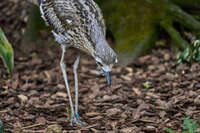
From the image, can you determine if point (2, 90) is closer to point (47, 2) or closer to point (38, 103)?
point (38, 103)

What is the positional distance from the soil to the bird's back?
1.01m

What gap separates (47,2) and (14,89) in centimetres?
151

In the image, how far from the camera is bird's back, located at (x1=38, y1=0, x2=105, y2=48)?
464 cm

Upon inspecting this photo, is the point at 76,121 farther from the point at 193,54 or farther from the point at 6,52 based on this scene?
the point at 193,54

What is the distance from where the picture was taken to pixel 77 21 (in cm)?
475

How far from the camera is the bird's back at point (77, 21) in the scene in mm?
4645

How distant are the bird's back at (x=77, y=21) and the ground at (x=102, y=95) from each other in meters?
1.02

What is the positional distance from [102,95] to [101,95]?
0.02 meters

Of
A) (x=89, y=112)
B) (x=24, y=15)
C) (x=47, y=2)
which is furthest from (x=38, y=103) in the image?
(x=24, y=15)

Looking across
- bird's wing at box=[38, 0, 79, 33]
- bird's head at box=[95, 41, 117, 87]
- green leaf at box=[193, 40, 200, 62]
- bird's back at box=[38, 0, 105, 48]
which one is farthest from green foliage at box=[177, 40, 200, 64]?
bird's wing at box=[38, 0, 79, 33]

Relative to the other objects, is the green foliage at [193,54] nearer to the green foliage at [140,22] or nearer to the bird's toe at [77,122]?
the bird's toe at [77,122]

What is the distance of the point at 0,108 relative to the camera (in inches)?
200

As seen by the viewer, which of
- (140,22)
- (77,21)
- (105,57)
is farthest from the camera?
(140,22)

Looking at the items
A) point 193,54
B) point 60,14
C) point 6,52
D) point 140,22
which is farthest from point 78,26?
point 140,22
